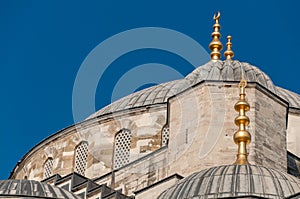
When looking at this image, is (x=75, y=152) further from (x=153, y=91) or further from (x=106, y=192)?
(x=106, y=192)

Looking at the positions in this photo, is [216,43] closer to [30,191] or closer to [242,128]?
[242,128]

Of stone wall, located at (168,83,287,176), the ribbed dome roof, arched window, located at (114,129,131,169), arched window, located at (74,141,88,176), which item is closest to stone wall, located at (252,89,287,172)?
stone wall, located at (168,83,287,176)

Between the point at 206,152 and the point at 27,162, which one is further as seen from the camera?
the point at 27,162

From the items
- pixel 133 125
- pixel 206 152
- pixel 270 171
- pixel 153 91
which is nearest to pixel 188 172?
pixel 206 152

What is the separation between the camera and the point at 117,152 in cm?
4053

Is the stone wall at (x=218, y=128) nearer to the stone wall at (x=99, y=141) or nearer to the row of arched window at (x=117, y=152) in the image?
the row of arched window at (x=117, y=152)

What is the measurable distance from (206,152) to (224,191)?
4.14m

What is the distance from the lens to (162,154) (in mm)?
35812

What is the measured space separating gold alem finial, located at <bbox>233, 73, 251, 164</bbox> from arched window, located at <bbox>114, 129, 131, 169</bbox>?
262 inches

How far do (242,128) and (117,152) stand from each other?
313 inches

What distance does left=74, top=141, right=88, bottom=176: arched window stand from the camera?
4103cm

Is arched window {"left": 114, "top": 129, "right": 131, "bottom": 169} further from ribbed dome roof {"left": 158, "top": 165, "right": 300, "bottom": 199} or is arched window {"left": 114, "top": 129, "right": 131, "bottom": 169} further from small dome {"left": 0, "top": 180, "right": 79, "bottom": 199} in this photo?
ribbed dome roof {"left": 158, "top": 165, "right": 300, "bottom": 199}

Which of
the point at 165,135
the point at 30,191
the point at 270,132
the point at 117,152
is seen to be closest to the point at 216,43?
the point at 165,135

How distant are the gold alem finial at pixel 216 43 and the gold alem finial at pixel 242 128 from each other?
505 centimetres
